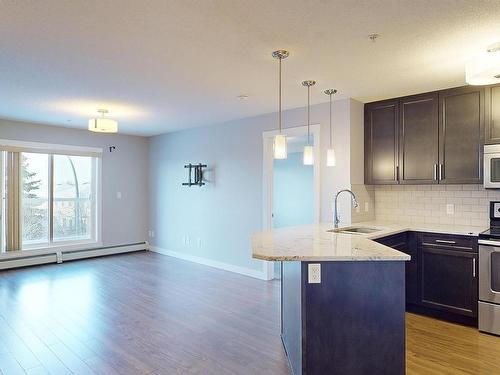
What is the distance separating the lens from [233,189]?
5.35 meters

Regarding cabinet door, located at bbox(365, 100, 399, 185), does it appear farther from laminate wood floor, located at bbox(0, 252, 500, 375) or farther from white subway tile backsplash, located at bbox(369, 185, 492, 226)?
laminate wood floor, located at bbox(0, 252, 500, 375)

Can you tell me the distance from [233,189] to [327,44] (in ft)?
10.4

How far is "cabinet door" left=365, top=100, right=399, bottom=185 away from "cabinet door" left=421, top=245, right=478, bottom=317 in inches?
39.3

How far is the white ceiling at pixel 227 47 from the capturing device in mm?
2006

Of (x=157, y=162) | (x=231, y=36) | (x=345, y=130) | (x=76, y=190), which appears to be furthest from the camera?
(x=157, y=162)

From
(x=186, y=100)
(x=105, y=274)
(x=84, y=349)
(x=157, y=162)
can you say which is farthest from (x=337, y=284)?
(x=157, y=162)

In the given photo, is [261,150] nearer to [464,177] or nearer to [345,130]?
[345,130]

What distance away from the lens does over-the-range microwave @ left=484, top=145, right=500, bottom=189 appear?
324 cm

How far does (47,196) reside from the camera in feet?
19.3

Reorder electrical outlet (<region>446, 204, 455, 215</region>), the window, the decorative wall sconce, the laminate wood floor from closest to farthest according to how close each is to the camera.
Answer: the laminate wood floor
electrical outlet (<region>446, 204, 455, 215</region>)
the window
the decorative wall sconce

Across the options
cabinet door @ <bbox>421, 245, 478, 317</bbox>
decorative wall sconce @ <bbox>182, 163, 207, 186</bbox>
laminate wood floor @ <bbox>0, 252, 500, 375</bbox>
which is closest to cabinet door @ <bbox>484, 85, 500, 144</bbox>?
cabinet door @ <bbox>421, 245, 478, 317</bbox>

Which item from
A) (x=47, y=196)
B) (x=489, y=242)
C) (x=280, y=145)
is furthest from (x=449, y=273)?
(x=47, y=196)

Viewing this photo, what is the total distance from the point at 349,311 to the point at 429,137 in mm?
2531

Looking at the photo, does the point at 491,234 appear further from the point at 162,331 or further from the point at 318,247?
the point at 162,331
